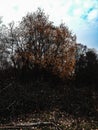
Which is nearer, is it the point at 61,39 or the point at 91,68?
the point at 61,39

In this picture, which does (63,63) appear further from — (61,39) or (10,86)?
(10,86)

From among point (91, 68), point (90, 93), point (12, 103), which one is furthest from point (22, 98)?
point (91, 68)

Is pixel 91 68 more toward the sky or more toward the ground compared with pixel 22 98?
more toward the sky

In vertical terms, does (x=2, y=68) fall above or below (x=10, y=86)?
above

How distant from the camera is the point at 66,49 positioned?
72812mm

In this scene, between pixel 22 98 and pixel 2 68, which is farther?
pixel 2 68

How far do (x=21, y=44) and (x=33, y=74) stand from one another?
745 centimetres

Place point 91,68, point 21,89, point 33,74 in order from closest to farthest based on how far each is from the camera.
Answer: point 21,89 < point 33,74 < point 91,68

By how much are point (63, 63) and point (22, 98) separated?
32.0 m

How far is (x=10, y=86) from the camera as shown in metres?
44.6

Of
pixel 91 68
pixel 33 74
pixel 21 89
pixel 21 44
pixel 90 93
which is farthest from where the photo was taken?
pixel 91 68

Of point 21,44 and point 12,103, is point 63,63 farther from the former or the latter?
point 12,103

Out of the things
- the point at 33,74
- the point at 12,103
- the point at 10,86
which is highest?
the point at 33,74

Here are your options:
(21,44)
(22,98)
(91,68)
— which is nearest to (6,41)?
(21,44)
